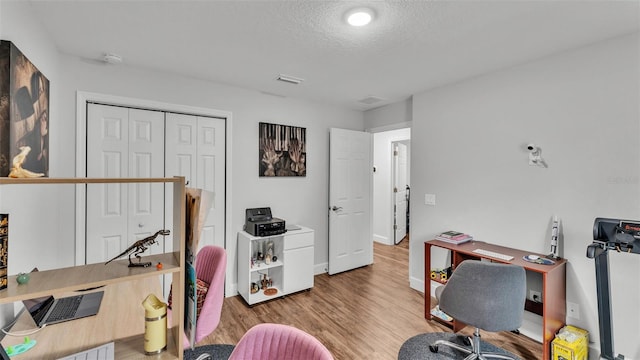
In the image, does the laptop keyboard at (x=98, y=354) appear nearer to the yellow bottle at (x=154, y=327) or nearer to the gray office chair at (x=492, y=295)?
the yellow bottle at (x=154, y=327)

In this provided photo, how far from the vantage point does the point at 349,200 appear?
13.6 feet

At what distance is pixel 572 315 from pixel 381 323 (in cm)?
154

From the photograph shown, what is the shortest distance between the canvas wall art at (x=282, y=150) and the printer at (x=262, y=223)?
0.45 m

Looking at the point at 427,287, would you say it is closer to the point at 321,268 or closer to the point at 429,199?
the point at 429,199

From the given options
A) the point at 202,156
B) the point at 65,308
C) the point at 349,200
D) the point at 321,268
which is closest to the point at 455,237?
the point at 349,200

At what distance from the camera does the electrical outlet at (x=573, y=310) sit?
2.29 meters

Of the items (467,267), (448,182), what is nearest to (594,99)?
(448,182)

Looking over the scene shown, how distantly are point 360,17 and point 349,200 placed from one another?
8.83ft

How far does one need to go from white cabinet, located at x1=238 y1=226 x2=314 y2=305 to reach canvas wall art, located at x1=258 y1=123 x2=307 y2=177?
2.53ft

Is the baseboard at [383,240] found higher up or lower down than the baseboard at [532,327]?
higher up

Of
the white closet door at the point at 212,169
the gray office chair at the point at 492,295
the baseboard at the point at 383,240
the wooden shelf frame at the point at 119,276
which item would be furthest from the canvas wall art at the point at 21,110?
the baseboard at the point at 383,240

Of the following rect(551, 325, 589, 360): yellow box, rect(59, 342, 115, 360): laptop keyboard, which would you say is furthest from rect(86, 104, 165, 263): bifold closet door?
rect(551, 325, 589, 360): yellow box

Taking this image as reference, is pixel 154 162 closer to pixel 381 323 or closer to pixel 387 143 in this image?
pixel 381 323

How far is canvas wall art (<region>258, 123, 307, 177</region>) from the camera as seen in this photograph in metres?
3.48
